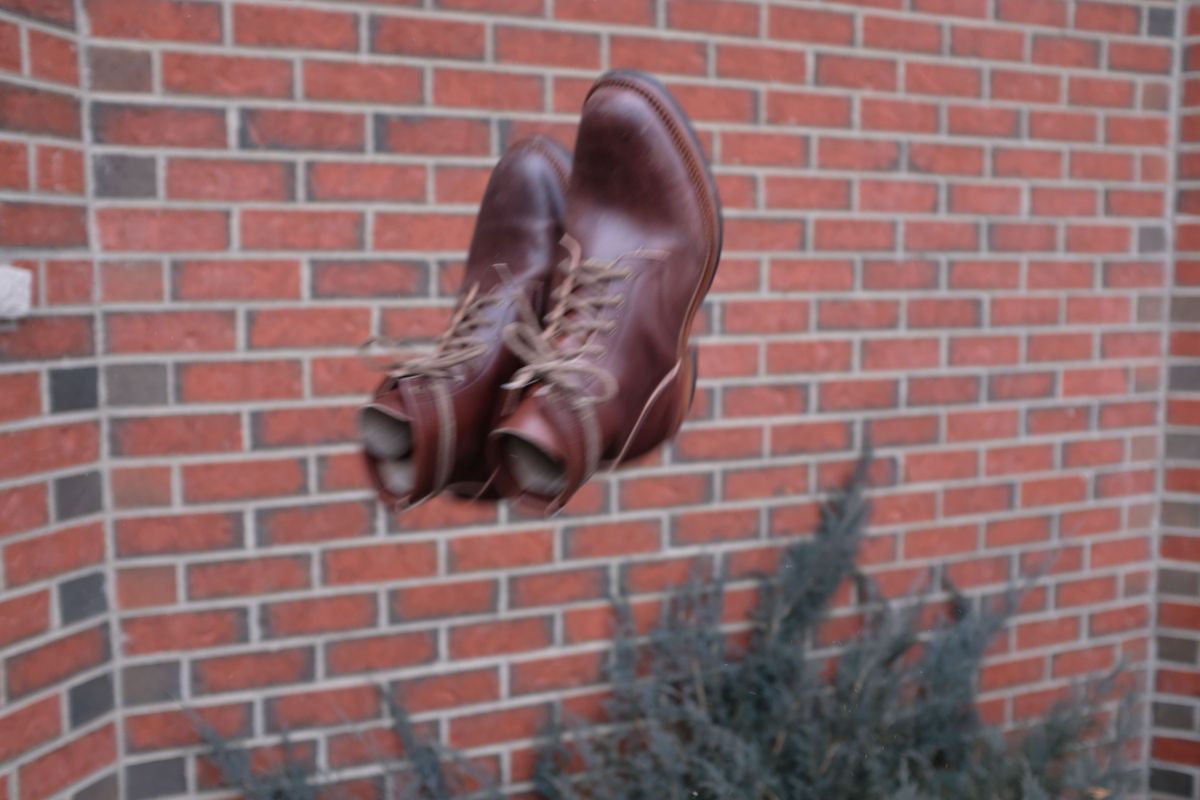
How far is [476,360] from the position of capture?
1083 mm

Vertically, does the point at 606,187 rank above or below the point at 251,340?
above

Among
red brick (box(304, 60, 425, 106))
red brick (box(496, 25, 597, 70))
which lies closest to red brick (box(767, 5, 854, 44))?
red brick (box(496, 25, 597, 70))

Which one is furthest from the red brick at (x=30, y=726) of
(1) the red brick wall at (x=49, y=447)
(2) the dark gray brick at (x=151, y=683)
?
(2) the dark gray brick at (x=151, y=683)

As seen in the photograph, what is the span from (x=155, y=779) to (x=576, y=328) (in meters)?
1.45

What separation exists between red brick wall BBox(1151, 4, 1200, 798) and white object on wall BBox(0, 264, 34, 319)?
2.69m

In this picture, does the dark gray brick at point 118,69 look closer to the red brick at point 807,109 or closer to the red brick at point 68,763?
the red brick at point 68,763

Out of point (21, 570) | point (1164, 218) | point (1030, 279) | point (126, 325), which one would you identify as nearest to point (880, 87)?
point (1030, 279)

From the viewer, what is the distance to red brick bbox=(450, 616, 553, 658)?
216 cm

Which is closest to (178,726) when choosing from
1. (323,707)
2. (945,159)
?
(323,707)

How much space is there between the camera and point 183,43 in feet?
6.05

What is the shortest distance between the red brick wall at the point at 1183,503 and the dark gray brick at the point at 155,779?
2.51m

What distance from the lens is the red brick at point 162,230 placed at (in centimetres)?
184

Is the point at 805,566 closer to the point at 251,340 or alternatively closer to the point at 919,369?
the point at 919,369

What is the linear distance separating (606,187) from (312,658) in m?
1.30
